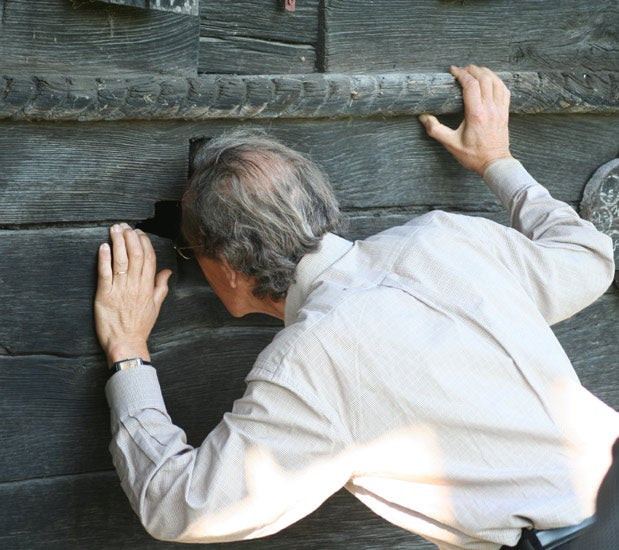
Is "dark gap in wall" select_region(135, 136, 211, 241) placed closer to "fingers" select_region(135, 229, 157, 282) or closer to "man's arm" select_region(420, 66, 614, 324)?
"fingers" select_region(135, 229, 157, 282)

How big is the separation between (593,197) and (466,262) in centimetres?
81

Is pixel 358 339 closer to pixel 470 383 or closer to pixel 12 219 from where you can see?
pixel 470 383

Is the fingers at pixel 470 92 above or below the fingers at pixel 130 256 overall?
above

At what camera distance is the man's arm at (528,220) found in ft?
6.87

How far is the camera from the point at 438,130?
234 cm

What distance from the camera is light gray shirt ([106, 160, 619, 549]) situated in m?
1.76

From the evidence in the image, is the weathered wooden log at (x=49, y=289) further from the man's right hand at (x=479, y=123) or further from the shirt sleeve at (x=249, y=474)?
the man's right hand at (x=479, y=123)

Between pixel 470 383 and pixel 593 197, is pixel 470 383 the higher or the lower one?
the lower one

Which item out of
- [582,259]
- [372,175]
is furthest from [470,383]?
[372,175]

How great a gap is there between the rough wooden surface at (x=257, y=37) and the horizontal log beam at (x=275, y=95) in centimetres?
9

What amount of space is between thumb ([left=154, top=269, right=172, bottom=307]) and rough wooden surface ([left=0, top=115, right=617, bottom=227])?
14cm

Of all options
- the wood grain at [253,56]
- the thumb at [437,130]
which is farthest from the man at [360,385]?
the thumb at [437,130]

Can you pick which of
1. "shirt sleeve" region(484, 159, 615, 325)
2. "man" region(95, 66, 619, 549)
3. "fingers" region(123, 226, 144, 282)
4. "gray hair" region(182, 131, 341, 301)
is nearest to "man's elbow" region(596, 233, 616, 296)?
"shirt sleeve" region(484, 159, 615, 325)

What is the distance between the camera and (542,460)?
1.81 m
